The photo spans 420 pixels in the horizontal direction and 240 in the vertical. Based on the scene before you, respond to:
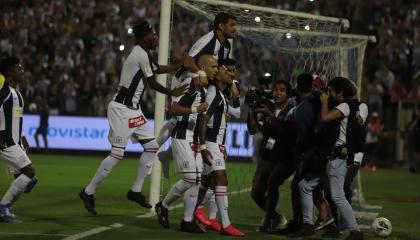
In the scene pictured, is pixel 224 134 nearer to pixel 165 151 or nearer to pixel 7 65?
pixel 165 151

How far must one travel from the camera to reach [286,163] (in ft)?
41.7

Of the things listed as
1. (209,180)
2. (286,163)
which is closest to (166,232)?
(209,180)

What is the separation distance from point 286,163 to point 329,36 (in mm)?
3902

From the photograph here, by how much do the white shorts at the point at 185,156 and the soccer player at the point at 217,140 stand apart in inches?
7.0

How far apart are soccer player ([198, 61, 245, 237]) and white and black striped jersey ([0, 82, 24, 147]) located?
8.42ft

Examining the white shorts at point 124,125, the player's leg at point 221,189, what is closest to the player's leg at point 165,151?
the white shorts at point 124,125

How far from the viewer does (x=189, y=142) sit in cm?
1217

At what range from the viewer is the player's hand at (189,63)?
41.6 ft

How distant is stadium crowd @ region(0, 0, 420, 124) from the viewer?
3125cm

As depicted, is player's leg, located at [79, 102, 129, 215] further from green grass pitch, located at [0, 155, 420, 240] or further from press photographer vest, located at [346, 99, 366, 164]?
press photographer vest, located at [346, 99, 366, 164]

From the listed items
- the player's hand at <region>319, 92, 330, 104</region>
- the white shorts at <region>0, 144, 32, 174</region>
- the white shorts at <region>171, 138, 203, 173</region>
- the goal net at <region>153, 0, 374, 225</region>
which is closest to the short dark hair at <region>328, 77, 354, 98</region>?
the player's hand at <region>319, 92, 330, 104</region>

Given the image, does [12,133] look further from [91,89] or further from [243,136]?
[91,89]

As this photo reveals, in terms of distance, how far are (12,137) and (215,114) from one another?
2.74 meters

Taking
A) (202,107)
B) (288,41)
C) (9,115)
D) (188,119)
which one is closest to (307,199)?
(202,107)
